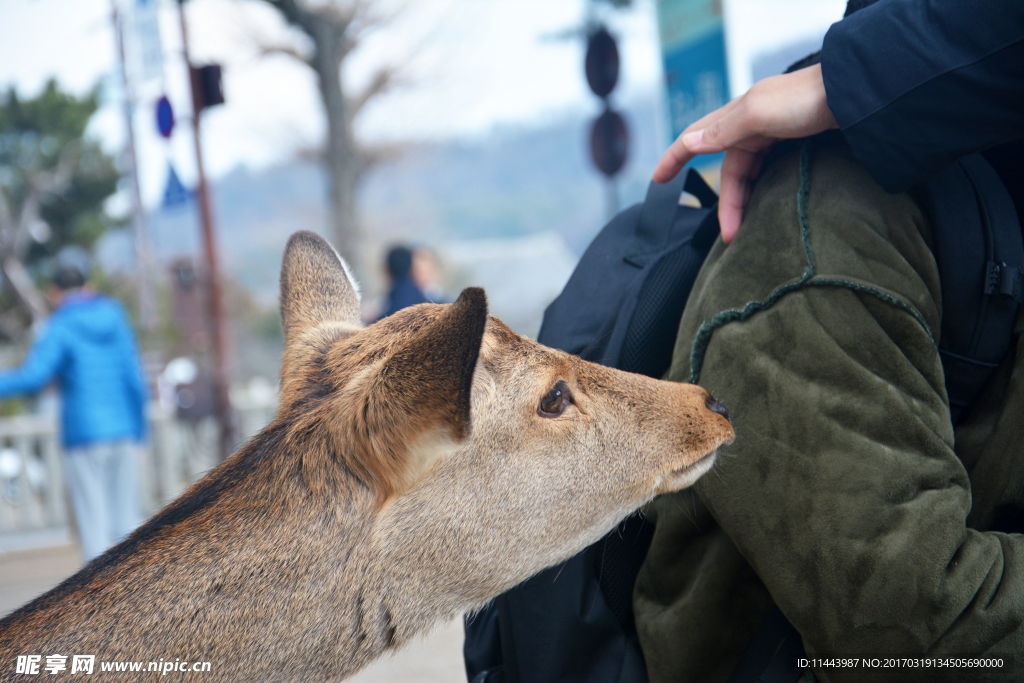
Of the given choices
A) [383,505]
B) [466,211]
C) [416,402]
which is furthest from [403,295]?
[466,211]

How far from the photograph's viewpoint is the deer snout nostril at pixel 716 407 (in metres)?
1.96

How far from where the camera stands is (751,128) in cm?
193

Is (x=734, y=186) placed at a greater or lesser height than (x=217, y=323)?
greater

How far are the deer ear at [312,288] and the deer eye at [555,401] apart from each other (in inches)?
35.0

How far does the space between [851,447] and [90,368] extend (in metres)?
6.85

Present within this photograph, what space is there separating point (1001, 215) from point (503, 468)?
4.47 ft

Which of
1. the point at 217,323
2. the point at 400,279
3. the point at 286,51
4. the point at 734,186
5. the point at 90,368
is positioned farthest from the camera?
the point at 286,51

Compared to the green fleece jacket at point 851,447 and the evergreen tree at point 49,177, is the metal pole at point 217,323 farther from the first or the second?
the evergreen tree at point 49,177

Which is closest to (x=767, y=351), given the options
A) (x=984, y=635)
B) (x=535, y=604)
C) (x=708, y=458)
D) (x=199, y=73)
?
(x=708, y=458)

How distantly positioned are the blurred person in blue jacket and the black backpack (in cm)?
557

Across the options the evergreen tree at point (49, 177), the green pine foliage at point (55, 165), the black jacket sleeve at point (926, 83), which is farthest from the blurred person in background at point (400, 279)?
the green pine foliage at point (55, 165)

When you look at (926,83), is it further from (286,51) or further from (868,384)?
(286,51)

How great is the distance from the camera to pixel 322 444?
203 centimetres

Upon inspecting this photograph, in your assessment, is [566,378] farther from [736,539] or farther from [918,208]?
[918,208]
